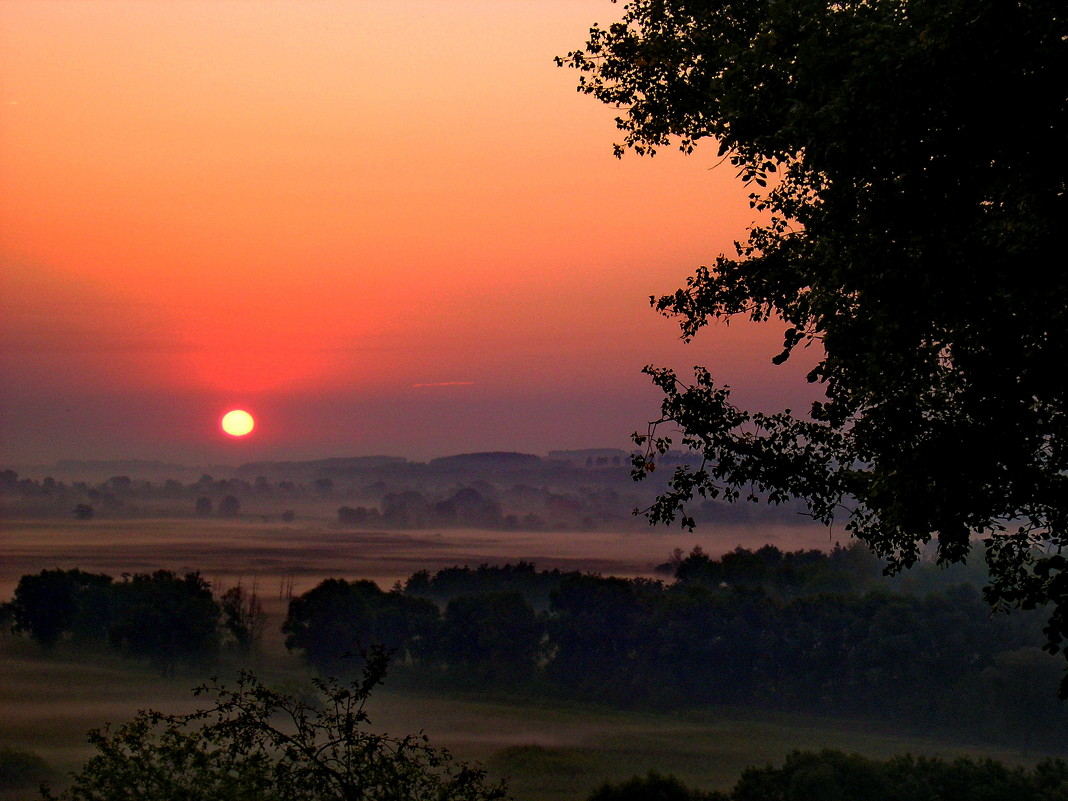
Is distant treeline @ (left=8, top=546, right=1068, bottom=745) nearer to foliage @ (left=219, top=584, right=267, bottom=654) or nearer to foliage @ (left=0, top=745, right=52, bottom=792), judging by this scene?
foliage @ (left=219, top=584, right=267, bottom=654)

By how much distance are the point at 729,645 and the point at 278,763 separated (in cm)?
11206

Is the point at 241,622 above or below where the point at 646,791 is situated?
above

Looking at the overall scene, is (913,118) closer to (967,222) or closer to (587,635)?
(967,222)

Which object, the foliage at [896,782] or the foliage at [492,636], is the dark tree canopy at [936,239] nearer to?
the foliage at [896,782]

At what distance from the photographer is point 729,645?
128250mm

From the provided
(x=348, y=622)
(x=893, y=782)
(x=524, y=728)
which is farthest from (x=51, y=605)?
(x=893, y=782)

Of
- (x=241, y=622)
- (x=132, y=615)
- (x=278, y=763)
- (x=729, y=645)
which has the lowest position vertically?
(x=729, y=645)

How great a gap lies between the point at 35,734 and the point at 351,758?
10181 centimetres

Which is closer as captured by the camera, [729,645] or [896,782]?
[896,782]

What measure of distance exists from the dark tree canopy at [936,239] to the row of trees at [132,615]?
123202mm

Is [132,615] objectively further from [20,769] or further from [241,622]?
[20,769]

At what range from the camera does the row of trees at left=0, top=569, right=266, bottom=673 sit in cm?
12950

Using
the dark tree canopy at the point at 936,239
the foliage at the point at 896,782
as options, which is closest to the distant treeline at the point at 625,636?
the foliage at the point at 896,782

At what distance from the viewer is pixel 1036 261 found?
1391cm
